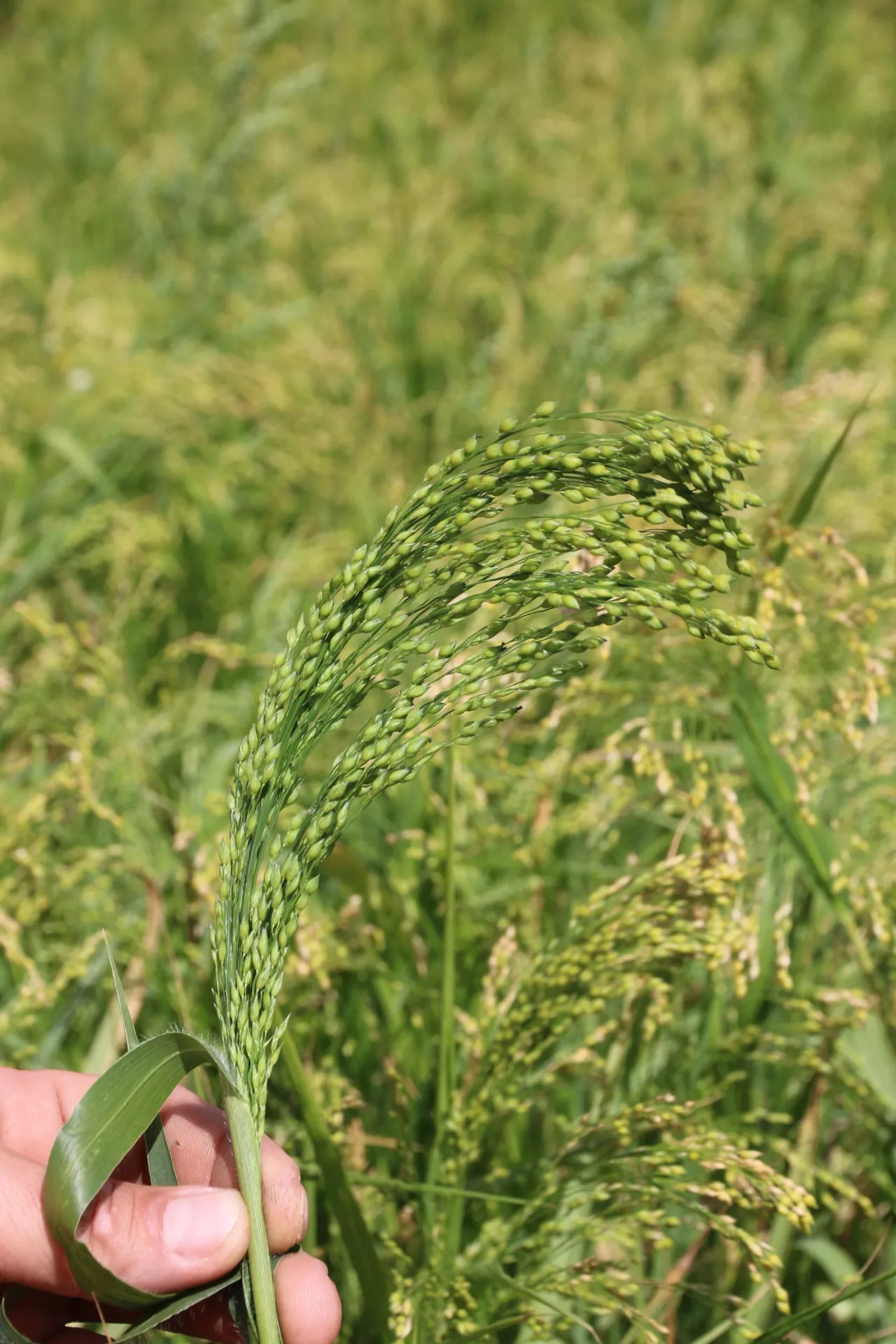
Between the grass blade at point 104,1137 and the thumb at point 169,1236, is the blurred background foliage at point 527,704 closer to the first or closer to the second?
the thumb at point 169,1236

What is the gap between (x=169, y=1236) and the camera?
3.87ft

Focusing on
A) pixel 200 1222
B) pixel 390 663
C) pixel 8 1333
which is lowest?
pixel 8 1333

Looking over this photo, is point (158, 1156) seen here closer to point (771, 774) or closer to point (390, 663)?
point (390, 663)

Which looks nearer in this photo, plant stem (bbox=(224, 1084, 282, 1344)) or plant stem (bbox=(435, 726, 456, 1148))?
plant stem (bbox=(224, 1084, 282, 1344))

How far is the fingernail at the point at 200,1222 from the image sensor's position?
117 centimetres

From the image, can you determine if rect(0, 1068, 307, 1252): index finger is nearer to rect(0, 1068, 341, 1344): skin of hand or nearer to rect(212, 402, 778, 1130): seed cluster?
rect(0, 1068, 341, 1344): skin of hand

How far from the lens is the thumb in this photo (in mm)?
1169

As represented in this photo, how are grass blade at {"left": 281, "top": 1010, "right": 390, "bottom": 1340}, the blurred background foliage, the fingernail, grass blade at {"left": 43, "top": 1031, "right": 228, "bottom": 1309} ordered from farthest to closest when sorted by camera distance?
the blurred background foliage, grass blade at {"left": 281, "top": 1010, "right": 390, "bottom": 1340}, the fingernail, grass blade at {"left": 43, "top": 1031, "right": 228, "bottom": 1309}

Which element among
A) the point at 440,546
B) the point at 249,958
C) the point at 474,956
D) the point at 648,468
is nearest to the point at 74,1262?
the point at 249,958

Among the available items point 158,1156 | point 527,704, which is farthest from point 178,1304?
point 527,704

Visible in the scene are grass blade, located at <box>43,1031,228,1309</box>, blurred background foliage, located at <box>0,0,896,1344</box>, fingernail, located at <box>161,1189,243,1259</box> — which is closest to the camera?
grass blade, located at <box>43,1031,228,1309</box>

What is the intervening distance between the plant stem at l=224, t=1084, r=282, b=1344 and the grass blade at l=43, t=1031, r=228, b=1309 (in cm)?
6

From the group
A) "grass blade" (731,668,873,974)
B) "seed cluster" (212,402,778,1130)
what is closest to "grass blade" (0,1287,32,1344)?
"seed cluster" (212,402,778,1130)

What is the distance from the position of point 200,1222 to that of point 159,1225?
0.05 meters
